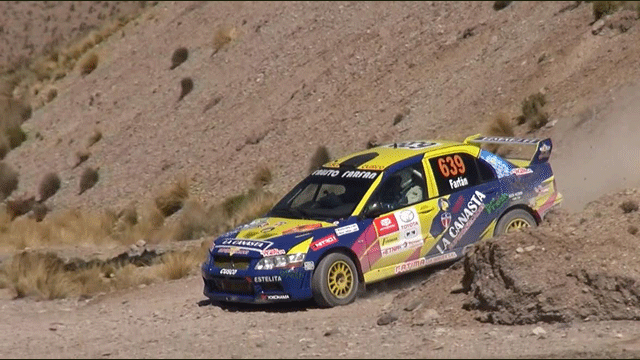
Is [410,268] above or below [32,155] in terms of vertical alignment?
below

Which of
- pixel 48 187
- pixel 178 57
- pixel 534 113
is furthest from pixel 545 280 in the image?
pixel 178 57

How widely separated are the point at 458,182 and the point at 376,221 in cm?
125

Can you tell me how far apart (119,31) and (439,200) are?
98.3 ft

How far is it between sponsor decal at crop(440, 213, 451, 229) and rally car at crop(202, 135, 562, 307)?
0.01 metres

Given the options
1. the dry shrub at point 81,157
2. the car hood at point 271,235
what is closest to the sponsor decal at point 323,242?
the car hood at point 271,235

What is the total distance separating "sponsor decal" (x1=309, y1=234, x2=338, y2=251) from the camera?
1349 cm

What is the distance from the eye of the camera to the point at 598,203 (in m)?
14.5

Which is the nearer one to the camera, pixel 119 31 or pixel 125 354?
pixel 125 354

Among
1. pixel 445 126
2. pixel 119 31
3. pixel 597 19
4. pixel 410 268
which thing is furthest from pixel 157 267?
pixel 119 31

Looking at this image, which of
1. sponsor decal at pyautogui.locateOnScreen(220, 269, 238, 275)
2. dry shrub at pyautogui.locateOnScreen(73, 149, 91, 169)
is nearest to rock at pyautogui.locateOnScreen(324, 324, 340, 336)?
sponsor decal at pyautogui.locateOnScreen(220, 269, 238, 275)

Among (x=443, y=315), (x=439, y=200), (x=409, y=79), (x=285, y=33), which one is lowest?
(x=443, y=315)

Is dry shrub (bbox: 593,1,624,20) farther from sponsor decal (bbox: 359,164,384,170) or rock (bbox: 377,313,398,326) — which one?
rock (bbox: 377,313,398,326)

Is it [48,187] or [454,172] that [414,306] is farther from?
[48,187]

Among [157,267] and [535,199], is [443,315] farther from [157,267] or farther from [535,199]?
[157,267]
